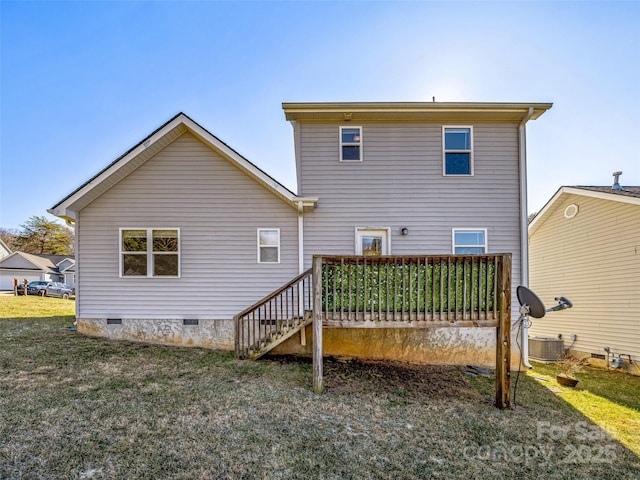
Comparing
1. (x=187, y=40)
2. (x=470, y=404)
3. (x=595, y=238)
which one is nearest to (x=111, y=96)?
(x=187, y=40)

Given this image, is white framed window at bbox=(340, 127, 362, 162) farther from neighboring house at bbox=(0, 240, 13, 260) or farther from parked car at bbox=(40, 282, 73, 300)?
neighboring house at bbox=(0, 240, 13, 260)

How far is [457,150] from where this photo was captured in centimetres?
780

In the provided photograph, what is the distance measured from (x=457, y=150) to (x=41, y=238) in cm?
5185

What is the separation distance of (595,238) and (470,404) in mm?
7905

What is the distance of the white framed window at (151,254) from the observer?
25.0ft

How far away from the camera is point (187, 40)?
33.6 feet

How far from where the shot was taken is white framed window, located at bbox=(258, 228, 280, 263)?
25.0ft

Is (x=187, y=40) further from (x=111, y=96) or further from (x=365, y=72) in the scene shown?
(x=365, y=72)

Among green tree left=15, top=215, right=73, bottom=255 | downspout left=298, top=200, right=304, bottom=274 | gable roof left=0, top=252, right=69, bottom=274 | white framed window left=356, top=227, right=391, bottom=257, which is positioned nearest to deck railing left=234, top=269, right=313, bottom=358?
downspout left=298, top=200, right=304, bottom=274

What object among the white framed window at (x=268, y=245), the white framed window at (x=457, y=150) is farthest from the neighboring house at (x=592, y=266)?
the white framed window at (x=268, y=245)

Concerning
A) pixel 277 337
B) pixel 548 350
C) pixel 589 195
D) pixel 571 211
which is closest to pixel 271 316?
pixel 277 337

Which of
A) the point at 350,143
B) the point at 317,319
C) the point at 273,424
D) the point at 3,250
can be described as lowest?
the point at 273,424

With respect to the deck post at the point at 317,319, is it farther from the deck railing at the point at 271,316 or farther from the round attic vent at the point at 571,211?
the round attic vent at the point at 571,211

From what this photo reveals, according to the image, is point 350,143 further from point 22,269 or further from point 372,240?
point 22,269
